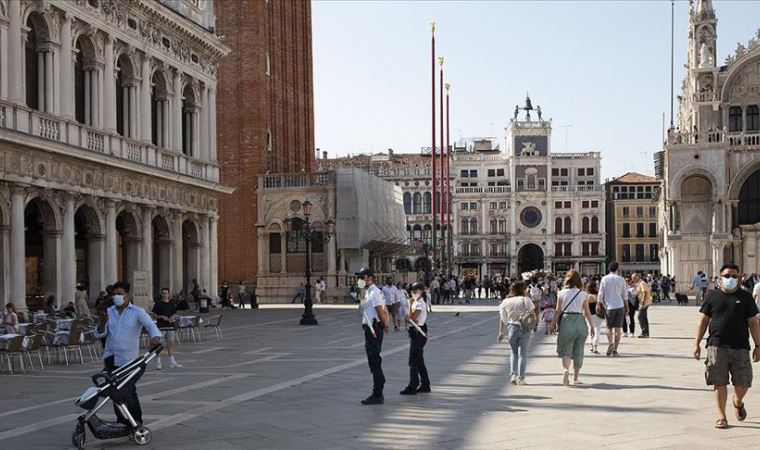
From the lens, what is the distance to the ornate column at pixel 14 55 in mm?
27078

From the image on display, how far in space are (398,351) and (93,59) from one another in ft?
54.8

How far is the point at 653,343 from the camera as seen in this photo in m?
Result: 22.0

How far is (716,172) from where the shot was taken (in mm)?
55812

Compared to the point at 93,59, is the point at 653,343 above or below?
below

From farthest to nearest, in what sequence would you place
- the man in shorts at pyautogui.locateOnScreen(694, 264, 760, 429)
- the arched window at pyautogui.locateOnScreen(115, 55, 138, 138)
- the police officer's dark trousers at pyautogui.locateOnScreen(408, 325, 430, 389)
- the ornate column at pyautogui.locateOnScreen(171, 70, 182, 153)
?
1. the ornate column at pyautogui.locateOnScreen(171, 70, 182, 153)
2. the arched window at pyautogui.locateOnScreen(115, 55, 138, 138)
3. the police officer's dark trousers at pyautogui.locateOnScreen(408, 325, 430, 389)
4. the man in shorts at pyautogui.locateOnScreen(694, 264, 760, 429)

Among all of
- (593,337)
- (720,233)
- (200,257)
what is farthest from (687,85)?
(593,337)

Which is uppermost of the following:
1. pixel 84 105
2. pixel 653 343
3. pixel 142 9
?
pixel 142 9

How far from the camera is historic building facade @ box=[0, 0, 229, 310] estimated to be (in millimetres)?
27234

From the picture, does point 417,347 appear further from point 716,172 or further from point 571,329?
point 716,172

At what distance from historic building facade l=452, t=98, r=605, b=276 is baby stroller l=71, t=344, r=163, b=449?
90536mm

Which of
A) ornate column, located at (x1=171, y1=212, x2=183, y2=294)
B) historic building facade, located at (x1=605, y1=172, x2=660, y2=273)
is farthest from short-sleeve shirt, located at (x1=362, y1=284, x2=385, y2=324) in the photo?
historic building facade, located at (x1=605, y1=172, x2=660, y2=273)

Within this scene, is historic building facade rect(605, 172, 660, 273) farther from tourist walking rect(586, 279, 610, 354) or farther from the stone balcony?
tourist walking rect(586, 279, 610, 354)

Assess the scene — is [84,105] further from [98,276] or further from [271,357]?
[271,357]

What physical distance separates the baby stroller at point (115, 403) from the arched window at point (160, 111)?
29.3 metres
